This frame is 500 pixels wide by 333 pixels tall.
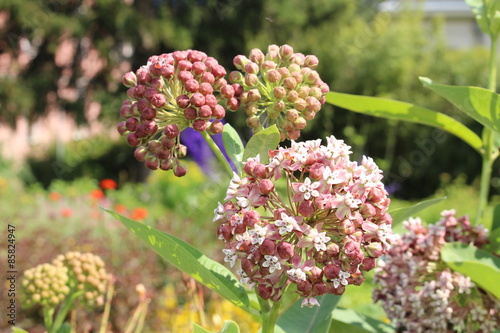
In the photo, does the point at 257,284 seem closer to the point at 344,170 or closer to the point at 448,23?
the point at 344,170

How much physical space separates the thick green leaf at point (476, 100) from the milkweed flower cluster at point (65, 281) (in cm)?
67

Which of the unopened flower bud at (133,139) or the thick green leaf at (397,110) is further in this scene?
the thick green leaf at (397,110)

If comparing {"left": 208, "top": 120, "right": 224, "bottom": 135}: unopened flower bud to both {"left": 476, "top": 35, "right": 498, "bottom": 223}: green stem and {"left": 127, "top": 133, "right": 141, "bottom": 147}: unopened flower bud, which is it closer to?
{"left": 127, "top": 133, "right": 141, "bottom": 147}: unopened flower bud

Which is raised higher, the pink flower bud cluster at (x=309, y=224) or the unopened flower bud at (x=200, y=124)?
the unopened flower bud at (x=200, y=124)

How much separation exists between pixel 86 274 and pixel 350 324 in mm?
494

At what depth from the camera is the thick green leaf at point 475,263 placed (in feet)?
3.16

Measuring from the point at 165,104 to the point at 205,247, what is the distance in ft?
11.4

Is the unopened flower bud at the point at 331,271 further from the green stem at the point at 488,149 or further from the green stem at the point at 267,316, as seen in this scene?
the green stem at the point at 488,149

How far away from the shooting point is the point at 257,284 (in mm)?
817

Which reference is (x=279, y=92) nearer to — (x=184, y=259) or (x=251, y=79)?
(x=251, y=79)

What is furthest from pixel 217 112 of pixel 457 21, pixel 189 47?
pixel 457 21

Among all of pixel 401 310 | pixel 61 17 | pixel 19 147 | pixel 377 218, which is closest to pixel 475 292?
pixel 401 310

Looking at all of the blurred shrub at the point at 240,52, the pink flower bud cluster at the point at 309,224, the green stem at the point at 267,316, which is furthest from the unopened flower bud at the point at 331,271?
the blurred shrub at the point at 240,52

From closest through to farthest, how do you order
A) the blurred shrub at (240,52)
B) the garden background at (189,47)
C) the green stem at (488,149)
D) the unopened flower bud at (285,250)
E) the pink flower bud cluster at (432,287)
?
1. the unopened flower bud at (285,250)
2. the pink flower bud cluster at (432,287)
3. the green stem at (488,149)
4. the garden background at (189,47)
5. the blurred shrub at (240,52)
